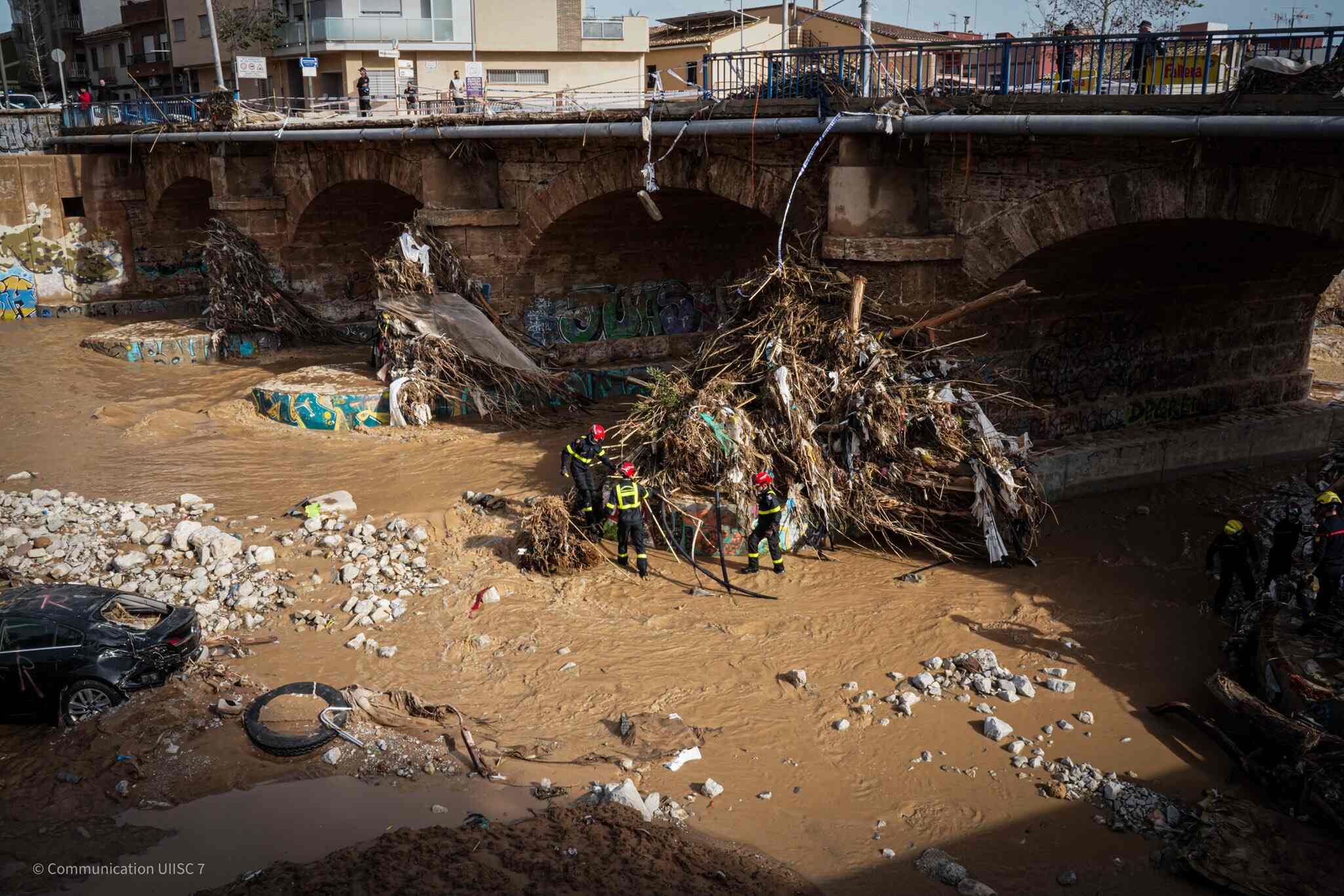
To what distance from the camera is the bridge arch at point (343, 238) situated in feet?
76.4

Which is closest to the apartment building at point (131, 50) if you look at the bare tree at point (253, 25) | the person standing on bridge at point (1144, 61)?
the bare tree at point (253, 25)

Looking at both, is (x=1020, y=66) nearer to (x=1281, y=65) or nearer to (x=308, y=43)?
(x=1281, y=65)

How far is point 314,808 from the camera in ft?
25.3

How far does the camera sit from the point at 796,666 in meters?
9.84

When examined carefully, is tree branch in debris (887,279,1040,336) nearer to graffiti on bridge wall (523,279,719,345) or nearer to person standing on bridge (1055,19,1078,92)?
person standing on bridge (1055,19,1078,92)

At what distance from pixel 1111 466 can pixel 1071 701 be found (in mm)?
5753

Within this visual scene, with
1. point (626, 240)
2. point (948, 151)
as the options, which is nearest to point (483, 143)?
point (626, 240)

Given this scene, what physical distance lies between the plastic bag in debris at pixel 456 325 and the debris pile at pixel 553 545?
629 centimetres

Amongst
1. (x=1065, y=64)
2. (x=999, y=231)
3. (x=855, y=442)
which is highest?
(x=1065, y=64)

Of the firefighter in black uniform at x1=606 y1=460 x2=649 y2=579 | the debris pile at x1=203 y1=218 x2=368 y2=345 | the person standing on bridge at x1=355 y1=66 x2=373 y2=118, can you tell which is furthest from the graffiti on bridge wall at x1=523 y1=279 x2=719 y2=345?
the firefighter in black uniform at x1=606 y1=460 x2=649 y2=579

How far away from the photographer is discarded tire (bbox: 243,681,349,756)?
834cm

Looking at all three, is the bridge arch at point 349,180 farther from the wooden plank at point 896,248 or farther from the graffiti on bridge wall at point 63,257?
the graffiti on bridge wall at point 63,257

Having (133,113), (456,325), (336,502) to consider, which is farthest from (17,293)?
(336,502)

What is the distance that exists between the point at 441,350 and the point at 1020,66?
389 inches
